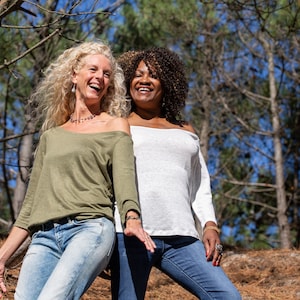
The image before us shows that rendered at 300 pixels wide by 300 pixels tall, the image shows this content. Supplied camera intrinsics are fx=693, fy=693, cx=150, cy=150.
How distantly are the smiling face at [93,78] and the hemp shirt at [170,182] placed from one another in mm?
204

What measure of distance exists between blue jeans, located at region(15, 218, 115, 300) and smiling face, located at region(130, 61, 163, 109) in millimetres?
659

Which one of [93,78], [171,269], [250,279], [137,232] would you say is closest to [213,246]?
[171,269]

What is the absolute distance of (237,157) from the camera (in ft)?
38.8

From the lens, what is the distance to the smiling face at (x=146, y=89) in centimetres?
288

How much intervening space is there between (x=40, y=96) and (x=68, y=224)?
80cm

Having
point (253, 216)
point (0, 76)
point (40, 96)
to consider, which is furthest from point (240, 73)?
point (40, 96)

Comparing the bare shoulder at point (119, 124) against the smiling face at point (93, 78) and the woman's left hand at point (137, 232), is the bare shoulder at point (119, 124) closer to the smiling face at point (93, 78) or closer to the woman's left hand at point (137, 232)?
the smiling face at point (93, 78)

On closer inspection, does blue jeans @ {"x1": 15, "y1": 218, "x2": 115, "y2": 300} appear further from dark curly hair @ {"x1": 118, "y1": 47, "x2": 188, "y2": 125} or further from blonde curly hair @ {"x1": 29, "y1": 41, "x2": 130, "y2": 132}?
dark curly hair @ {"x1": 118, "y1": 47, "x2": 188, "y2": 125}

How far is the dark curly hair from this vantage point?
2930 mm

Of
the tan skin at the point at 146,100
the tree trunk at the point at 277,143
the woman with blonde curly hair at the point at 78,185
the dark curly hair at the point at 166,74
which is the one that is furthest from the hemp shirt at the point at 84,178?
the tree trunk at the point at 277,143

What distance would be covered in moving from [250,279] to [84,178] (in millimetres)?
3728

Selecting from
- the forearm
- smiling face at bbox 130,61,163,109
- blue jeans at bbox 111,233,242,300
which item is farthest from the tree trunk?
the forearm

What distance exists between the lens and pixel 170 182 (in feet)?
8.64

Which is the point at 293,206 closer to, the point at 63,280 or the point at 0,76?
the point at 0,76
